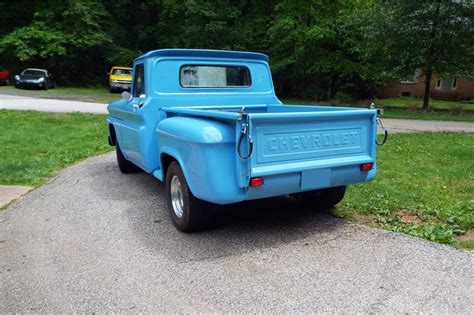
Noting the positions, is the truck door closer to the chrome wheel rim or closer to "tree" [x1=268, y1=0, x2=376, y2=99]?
the chrome wheel rim

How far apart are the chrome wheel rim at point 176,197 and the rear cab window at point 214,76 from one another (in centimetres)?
153

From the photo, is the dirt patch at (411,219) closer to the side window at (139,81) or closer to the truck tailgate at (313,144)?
the truck tailgate at (313,144)

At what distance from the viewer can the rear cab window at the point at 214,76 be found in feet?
18.6

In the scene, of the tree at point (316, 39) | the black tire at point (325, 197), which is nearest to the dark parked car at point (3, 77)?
the tree at point (316, 39)

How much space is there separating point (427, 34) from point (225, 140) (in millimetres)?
18721

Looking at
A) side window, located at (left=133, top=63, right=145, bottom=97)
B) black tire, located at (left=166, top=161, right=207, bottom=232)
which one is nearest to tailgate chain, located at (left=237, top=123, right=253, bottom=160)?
black tire, located at (left=166, top=161, right=207, bottom=232)

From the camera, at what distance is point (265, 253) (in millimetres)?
4035

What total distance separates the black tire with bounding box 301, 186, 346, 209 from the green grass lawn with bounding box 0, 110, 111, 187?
13.8 ft

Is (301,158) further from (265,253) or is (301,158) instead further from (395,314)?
(395,314)

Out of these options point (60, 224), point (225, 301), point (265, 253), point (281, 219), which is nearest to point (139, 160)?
point (60, 224)

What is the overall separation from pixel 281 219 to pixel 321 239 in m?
0.72

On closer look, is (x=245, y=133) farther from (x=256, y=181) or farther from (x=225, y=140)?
(x=256, y=181)

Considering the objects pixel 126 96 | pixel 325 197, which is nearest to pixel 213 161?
pixel 325 197

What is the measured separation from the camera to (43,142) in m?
10.2
